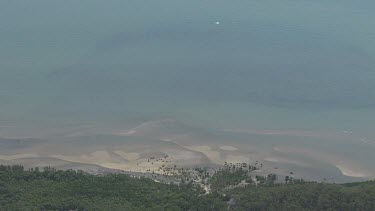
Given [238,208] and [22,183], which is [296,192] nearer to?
[238,208]

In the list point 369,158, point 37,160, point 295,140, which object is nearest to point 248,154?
point 295,140

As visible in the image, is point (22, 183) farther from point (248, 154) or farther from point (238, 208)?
point (248, 154)

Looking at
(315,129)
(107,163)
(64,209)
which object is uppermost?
(315,129)

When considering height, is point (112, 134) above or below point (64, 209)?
above

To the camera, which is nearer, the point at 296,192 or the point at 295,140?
the point at 296,192

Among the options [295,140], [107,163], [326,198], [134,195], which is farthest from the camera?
[295,140]

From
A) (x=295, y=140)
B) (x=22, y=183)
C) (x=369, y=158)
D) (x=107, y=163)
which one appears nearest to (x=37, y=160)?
(x=107, y=163)

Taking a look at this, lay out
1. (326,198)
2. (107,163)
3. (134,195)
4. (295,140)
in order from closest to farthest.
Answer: (326,198)
(134,195)
(107,163)
(295,140)
